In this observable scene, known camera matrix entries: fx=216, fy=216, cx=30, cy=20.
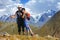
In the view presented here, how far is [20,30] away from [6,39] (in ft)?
16.9

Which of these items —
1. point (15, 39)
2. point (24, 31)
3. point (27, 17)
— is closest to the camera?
point (15, 39)

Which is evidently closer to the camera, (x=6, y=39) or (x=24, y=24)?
(x=6, y=39)

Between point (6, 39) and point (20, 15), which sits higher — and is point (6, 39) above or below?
below

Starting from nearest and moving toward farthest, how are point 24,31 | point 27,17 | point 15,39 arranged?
point 15,39 → point 27,17 → point 24,31

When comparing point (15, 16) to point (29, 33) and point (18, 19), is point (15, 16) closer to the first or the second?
point (18, 19)

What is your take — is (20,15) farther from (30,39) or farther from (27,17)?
(30,39)

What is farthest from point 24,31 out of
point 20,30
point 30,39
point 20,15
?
point 30,39

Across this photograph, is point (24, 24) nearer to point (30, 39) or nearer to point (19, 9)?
point (19, 9)

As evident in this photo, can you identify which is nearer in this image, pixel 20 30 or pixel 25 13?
pixel 25 13

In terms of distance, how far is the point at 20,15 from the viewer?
15227 millimetres

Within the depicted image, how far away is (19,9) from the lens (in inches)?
596

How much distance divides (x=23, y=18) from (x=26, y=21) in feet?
1.34

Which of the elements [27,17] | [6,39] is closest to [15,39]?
[6,39]

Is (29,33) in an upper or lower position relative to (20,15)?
lower
